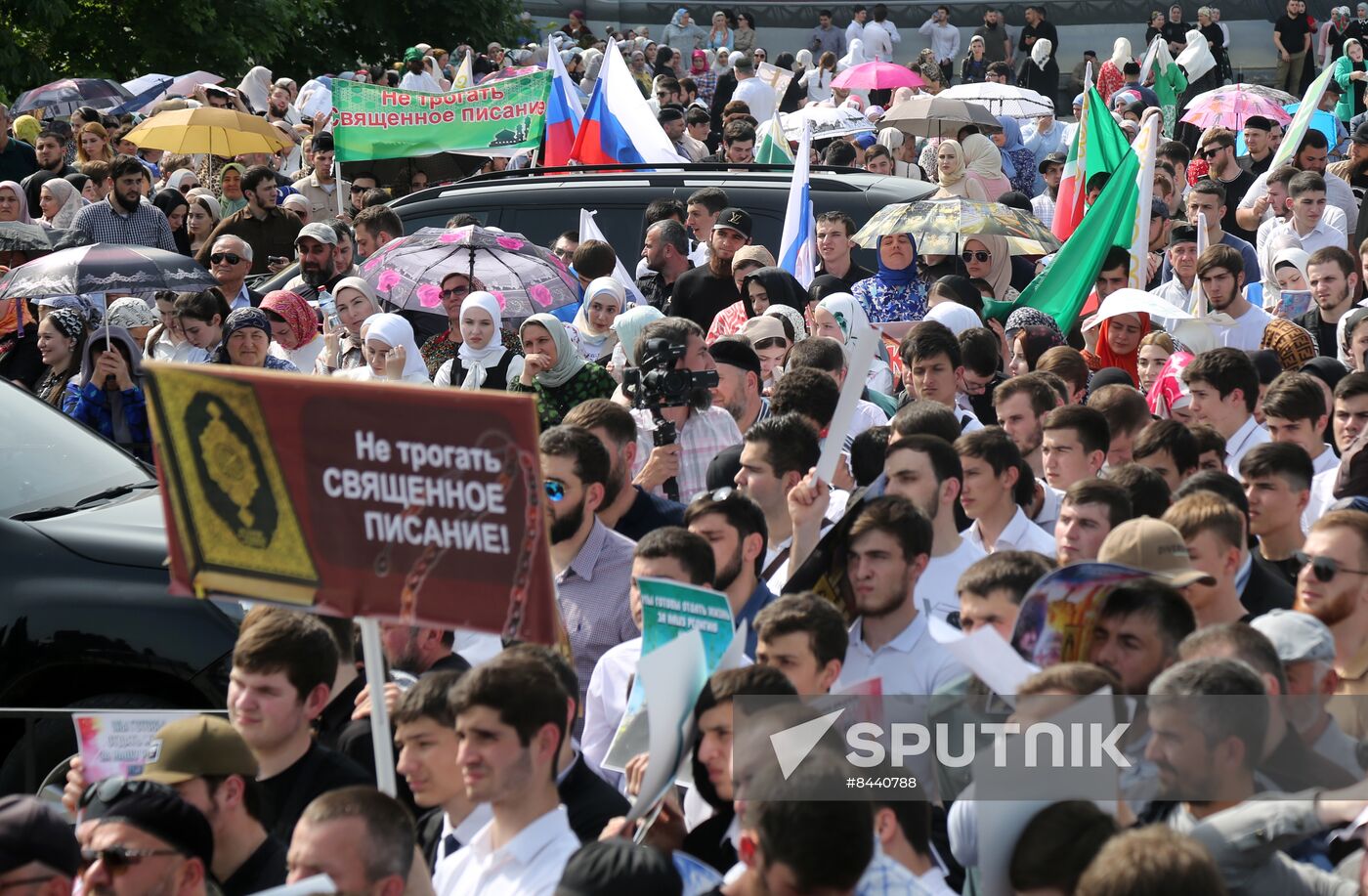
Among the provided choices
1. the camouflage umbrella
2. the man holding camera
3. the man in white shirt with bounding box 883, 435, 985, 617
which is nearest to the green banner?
the camouflage umbrella

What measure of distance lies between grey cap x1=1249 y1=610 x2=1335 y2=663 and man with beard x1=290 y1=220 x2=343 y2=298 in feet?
27.7

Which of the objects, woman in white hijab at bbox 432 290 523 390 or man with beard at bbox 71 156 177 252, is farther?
man with beard at bbox 71 156 177 252

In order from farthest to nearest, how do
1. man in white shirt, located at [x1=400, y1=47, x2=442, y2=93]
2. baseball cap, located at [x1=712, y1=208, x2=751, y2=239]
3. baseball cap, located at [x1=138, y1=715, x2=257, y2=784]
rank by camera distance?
man in white shirt, located at [x1=400, y1=47, x2=442, y2=93], baseball cap, located at [x1=712, y1=208, x2=751, y2=239], baseball cap, located at [x1=138, y1=715, x2=257, y2=784]

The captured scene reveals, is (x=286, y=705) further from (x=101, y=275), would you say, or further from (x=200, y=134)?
(x=200, y=134)

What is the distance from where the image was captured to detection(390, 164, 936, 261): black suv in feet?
41.0

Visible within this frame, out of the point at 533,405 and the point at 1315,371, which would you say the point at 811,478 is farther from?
the point at 1315,371

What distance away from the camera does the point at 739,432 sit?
818 cm

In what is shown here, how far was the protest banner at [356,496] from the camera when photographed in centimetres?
434


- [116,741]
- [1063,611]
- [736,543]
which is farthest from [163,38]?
[1063,611]

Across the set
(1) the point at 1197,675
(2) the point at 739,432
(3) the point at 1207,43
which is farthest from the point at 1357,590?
(3) the point at 1207,43

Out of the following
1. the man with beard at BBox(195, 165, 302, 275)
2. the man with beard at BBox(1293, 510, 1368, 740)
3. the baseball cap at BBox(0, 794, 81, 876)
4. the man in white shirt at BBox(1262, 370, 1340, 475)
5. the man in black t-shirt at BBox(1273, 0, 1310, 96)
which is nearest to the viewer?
the baseball cap at BBox(0, 794, 81, 876)

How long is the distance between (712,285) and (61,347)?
3706mm

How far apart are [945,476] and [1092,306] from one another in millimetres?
4898

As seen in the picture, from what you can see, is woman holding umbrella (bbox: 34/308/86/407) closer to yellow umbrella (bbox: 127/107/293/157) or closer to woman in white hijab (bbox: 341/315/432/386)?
woman in white hijab (bbox: 341/315/432/386)
